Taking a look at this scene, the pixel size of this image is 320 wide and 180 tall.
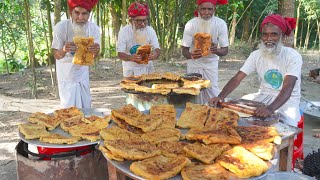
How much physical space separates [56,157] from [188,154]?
1.39 m

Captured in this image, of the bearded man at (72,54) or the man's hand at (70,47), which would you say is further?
the bearded man at (72,54)

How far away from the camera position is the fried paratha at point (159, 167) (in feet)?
7.39

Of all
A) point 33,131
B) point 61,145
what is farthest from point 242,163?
point 33,131

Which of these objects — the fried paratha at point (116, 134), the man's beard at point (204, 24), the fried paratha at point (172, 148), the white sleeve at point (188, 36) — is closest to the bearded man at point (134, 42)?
the white sleeve at point (188, 36)

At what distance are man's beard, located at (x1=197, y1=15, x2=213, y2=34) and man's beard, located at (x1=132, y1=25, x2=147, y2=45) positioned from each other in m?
0.98

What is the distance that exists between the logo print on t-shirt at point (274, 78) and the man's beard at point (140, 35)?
2.25 meters

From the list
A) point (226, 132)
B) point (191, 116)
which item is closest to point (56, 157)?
point (191, 116)

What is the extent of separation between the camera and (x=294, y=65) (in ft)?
13.7

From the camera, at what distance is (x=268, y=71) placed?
4.49 meters

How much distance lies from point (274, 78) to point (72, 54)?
109 inches

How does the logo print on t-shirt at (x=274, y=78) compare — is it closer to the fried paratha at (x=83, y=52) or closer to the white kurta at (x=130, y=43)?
the white kurta at (x=130, y=43)

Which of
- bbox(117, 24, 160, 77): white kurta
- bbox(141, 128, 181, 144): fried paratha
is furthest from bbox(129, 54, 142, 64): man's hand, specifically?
bbox(141, 128, 181, 144): fried paratha

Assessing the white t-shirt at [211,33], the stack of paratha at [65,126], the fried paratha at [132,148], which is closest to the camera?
the fried paratha at [132,148]

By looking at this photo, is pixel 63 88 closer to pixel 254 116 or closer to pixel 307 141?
pixel 254 116
